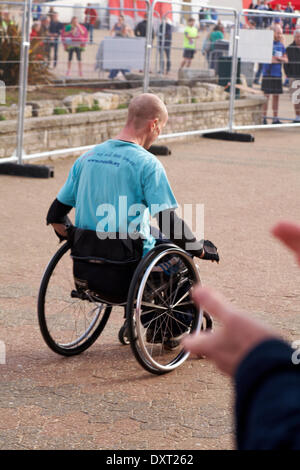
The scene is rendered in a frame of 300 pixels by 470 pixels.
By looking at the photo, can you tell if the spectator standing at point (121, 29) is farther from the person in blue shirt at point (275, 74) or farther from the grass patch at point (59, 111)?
the grass patch at point (59, 111)

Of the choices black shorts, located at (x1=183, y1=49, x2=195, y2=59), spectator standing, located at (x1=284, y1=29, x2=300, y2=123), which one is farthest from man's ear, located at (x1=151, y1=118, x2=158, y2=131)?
black shorts, located at (x1=183, y1=49, x2=195, y2=59)

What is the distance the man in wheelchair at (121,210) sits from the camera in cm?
386

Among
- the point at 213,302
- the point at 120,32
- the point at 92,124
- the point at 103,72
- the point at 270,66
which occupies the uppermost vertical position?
the point at 120,32

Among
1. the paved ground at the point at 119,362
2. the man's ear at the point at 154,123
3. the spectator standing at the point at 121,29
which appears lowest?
the paved ground at the point at 119,362

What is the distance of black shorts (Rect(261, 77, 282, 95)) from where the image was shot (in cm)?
1440

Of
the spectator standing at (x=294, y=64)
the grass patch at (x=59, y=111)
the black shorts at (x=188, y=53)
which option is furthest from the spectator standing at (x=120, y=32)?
the spectator standing at (x=294, y=64)

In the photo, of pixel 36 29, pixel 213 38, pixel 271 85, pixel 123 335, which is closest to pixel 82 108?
pixel 36 29

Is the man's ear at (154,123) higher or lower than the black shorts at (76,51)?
lower

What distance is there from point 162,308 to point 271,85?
1116 centimetres

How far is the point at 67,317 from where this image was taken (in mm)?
4707

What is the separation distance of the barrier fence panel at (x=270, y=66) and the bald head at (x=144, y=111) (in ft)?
30.6

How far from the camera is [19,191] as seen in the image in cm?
853

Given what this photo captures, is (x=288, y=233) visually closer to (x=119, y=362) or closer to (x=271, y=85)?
(x=119, y=362)

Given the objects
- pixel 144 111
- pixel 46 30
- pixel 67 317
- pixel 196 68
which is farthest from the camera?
pixel 196 68
